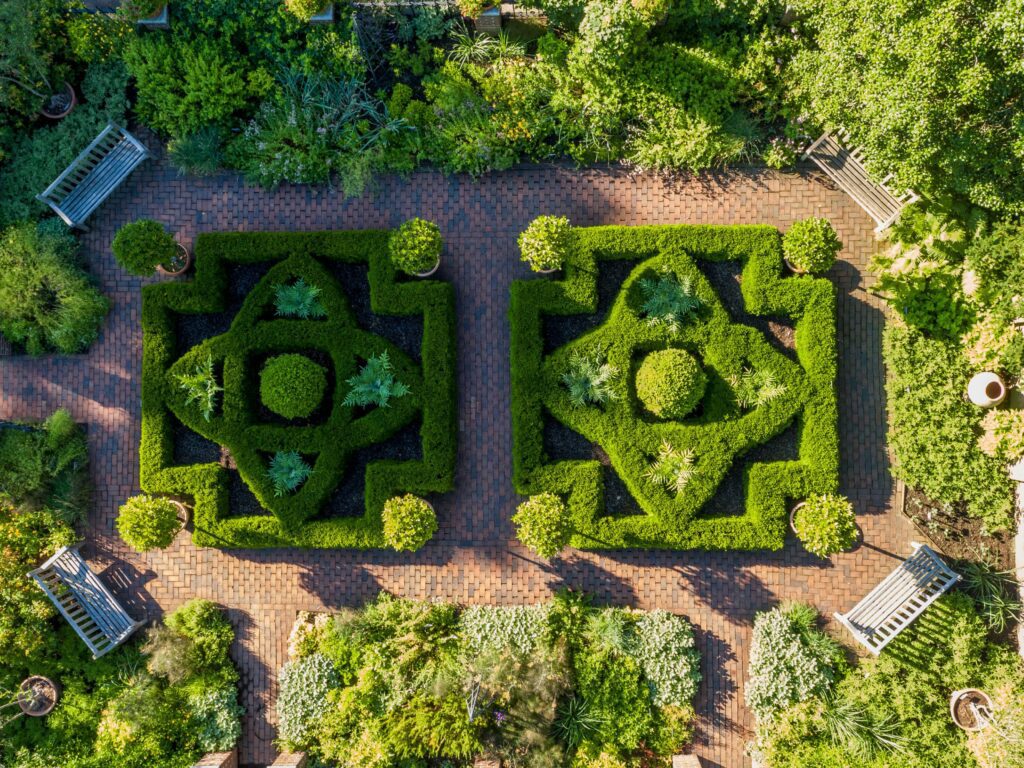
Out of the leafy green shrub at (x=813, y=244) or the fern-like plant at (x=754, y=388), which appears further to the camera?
the fern-like plant at (x=754, y=388)

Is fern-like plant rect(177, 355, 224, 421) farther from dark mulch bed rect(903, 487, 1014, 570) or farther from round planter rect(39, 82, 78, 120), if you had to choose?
dark mulch bed rect(903, 487, 1014, 570)

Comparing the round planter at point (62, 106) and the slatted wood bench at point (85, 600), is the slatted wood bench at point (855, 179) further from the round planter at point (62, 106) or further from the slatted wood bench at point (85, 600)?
the slatted wood bench at point (85, 600)


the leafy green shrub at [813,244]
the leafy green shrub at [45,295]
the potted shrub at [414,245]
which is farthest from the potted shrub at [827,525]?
the leafy green shrub at [45,295]

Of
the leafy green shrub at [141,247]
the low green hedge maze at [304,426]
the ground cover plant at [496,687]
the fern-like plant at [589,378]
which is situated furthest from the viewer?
the low green hedge maze at [304,426]

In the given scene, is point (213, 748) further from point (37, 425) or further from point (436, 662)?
point (37, 425)

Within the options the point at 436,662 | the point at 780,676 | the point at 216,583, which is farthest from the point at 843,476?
the point at 216,583

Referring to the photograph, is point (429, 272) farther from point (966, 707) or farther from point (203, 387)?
point (966, 707)
